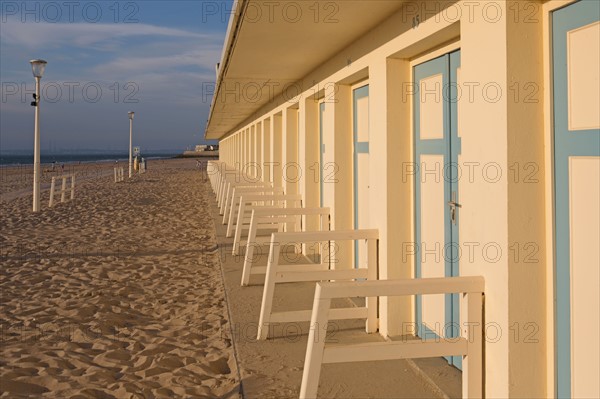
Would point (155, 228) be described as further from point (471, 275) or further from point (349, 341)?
point (471, 275)

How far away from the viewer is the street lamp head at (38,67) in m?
13.6

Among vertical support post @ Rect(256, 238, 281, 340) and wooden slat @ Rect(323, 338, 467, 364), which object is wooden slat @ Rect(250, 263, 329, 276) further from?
wooden slat @ Rect(323, 338, 467, 364)

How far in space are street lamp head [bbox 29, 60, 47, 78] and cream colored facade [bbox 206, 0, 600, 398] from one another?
987cm

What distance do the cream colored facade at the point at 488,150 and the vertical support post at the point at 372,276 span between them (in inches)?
3.1

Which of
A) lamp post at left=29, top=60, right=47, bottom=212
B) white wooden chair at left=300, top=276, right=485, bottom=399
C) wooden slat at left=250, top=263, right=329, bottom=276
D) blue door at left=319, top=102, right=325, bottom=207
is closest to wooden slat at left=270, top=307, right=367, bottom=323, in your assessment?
wooden slat at left=250, top=263, right=329, bottom=276

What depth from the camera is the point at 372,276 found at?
4223 mm

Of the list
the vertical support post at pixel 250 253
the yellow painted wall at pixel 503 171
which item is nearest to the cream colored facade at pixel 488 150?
the yellow painted wall at pixel 503 171

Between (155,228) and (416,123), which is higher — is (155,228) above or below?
below

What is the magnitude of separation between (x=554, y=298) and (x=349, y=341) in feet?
6.25

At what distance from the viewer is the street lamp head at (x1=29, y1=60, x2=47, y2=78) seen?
13.6 metres

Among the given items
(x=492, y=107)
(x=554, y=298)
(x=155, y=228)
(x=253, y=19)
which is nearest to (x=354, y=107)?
(x=253, y=19)

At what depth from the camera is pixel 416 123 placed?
4.02 metres

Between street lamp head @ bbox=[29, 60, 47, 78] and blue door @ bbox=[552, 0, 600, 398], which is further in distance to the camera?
street lamp head @ bbox=[29, 60, 47, 78]

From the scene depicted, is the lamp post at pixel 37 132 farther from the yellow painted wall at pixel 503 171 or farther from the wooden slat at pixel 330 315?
the yellow painted wall at pixel 503 171
